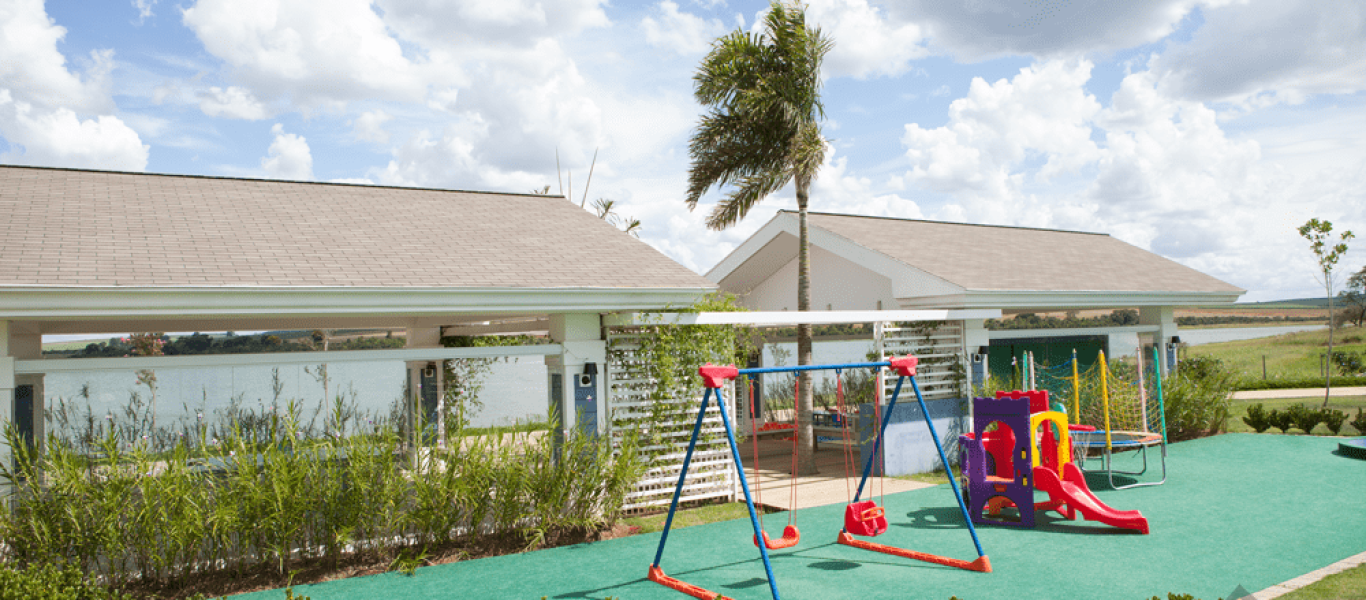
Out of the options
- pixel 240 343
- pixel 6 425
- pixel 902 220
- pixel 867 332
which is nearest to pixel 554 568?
pixel 6 425

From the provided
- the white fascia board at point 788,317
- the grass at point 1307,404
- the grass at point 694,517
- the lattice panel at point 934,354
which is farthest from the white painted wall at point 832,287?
the grass at point 1307,404

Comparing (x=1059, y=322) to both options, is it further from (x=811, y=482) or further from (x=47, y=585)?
(x=47, y=585)

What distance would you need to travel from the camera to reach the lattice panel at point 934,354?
13.1 metres

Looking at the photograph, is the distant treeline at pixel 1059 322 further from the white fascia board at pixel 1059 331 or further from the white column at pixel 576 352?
the white column at pixel 576 352

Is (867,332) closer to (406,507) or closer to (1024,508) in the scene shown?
(1024,508)

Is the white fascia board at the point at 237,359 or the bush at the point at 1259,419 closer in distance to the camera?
the white fascia board at the point at 237,359

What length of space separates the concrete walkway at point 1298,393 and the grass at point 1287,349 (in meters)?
12.4

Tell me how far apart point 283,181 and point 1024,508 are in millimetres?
10808

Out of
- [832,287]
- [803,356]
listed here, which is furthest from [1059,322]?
[803,356]

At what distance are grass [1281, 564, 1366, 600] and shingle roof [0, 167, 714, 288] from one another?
6.39m

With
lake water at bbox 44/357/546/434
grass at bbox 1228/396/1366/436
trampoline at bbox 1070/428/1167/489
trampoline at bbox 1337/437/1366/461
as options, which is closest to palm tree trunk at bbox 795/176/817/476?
trampoline at bbox 1070/428/1167/489

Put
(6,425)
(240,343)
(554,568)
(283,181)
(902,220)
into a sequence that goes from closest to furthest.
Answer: (6,425) < (554,568) < (283,181) < (902,220) < (240,343)

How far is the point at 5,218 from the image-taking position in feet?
29.7

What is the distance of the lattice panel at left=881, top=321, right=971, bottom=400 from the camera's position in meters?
13.1
